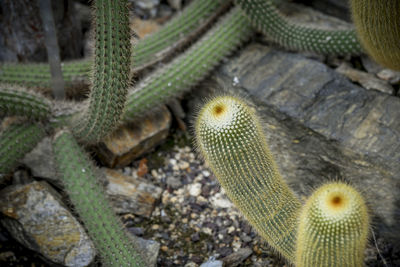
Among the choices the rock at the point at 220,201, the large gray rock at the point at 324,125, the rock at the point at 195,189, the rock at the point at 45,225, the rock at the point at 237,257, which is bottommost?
the rock at the point at 237,257

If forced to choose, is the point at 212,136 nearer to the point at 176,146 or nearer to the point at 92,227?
the point at 92,227

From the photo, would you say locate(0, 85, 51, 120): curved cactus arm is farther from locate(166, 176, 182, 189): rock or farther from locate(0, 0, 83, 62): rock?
locate(166, 176, 182, 189): rock

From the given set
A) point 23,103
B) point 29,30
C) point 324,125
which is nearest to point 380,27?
point 324,125

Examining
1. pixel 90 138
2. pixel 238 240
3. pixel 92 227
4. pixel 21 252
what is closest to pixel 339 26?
pixel 238 240

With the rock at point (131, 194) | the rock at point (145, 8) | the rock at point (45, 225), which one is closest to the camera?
the rock at point (45, 225)

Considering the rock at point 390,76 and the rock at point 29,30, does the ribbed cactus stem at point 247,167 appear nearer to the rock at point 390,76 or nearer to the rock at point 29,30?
Result: the rock at point 390,76

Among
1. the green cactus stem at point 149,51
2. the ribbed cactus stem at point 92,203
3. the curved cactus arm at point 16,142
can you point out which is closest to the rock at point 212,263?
the ribbed cactus stem at point 92,203

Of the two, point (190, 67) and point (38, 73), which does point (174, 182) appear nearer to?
point (190, 67)
